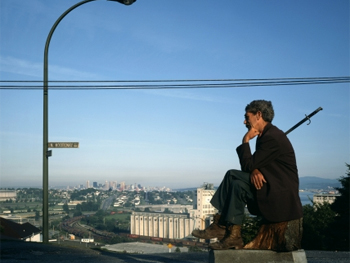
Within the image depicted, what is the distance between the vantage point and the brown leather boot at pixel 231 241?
5.68 meters

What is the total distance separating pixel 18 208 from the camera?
27.8m

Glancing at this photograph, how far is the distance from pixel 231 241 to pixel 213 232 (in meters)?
0.26

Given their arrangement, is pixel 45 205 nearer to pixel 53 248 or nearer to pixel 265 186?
pixel 53 248

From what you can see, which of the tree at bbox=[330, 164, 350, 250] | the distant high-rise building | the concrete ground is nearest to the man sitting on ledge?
the concrete ground

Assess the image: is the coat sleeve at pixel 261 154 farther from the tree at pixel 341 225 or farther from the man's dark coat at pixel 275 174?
the tree at pixel 341 225

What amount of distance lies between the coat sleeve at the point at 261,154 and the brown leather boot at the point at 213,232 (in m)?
0.77

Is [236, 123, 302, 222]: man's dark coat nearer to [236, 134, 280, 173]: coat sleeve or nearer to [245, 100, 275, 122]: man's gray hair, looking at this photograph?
[236, 134, 280, 173]: coat sleeve

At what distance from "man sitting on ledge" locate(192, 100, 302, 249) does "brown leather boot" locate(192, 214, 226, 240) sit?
0.5 inches

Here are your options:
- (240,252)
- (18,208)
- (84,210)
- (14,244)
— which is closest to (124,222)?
(84,210)

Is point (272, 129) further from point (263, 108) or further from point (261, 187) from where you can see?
point (261, 187)

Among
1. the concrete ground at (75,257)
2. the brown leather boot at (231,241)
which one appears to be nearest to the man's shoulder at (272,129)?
the brown leather boot at (231,241)

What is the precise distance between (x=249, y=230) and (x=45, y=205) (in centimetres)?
618

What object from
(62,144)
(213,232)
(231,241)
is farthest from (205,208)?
(231,241)

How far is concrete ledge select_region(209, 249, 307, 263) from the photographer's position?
5637 millimetres
